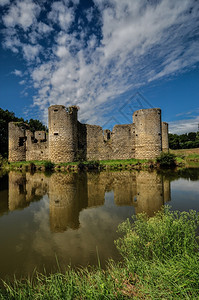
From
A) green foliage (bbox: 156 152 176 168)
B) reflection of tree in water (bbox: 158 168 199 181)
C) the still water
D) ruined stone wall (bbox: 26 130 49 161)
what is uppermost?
ruined stone wall (bbox: 26 130 49 161)

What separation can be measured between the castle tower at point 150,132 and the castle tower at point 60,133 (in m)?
8.69

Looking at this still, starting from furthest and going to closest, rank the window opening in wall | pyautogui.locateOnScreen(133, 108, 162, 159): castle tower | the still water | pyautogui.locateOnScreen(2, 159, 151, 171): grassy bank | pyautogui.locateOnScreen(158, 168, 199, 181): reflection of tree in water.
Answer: the window opening in wall, pyautogui.locateOnScreen(133, 108, 162, 159): castle tower, pyautogui.locateOnScreen(2, 159, 151, 171): grassy bank, pyautogui.locateOnScreen(158, 168, 199, 181): reflection of tree in water, the still water

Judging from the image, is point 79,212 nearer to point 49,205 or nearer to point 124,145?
point 49,205

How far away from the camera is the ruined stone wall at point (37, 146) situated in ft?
68.7

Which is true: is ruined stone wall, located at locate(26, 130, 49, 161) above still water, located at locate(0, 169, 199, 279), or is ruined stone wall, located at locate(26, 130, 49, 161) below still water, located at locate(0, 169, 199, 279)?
above

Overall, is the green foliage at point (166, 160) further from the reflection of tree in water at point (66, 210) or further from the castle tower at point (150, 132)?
the reflection of tree in water at point (66, 210)

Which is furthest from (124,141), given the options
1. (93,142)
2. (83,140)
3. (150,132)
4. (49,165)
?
(49,165)

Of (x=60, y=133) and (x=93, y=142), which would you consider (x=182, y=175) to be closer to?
(x=93, y=142)

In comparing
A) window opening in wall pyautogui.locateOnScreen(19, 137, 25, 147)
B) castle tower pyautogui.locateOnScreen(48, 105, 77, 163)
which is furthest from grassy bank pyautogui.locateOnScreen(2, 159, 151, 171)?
window opening in wall pyautogui.locateOnScreen(19, 137, 25, 147)

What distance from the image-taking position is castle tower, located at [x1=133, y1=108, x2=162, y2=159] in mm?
18172

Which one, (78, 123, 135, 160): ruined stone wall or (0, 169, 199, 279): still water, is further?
(78, 123, 135, 160): ruined stone wall

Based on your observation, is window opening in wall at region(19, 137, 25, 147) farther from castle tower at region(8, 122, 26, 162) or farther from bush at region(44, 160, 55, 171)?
bush at region(44, 160, 55, 171)

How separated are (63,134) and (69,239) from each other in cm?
1563

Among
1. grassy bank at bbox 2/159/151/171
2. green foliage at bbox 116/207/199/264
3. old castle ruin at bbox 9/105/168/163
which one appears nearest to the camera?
green foliage at bbox 116/207/199/264
